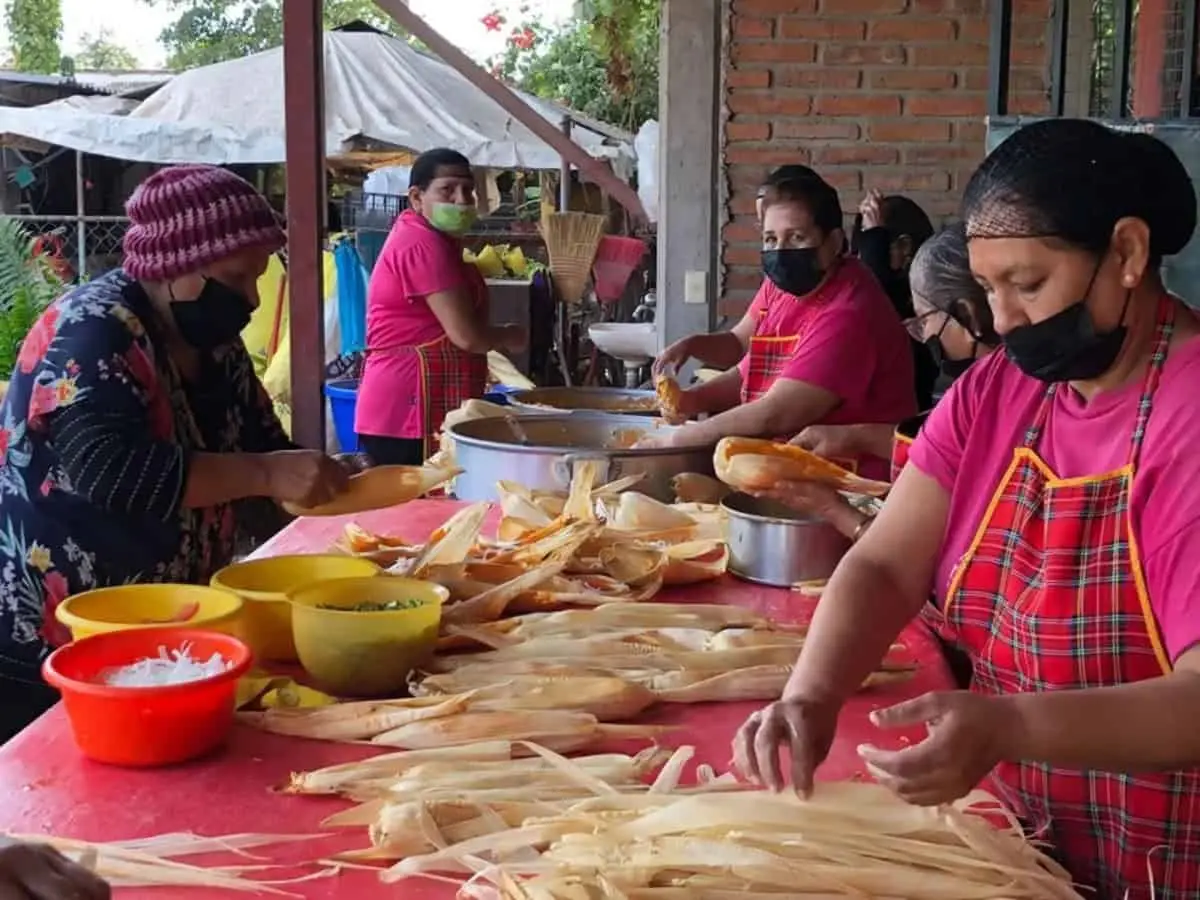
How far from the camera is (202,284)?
9.17 feet

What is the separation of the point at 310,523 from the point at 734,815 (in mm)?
1966

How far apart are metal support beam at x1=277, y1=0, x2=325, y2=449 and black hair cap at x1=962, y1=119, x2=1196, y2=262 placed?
3.06 m

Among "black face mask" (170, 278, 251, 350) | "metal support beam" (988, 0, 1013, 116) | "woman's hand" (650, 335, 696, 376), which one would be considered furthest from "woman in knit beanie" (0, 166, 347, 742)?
"metal support beam" (988, 0, 1013, 116)

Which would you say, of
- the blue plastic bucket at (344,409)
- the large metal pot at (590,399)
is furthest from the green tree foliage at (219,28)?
the large metal pot at (590,399)

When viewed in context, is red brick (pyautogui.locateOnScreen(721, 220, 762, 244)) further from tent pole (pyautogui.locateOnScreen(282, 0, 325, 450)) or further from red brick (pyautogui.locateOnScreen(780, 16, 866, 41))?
tent pole (pyautogui.locateOnScreen(282, 0, 325, 450))

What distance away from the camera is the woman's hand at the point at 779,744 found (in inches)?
63.7

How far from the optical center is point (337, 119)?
12328 mm

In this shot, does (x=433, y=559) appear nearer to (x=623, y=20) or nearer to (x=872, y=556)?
(x=872, y=556)

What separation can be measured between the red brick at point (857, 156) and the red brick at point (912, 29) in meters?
0.52

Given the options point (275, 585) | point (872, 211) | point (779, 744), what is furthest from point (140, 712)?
point (872, 211)

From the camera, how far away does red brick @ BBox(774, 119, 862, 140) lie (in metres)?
6.59

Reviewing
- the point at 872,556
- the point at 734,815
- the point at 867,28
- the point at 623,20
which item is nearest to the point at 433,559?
the point at 872,556

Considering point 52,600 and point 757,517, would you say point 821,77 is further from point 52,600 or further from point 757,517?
point 52,600

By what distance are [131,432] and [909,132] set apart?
493 cm
